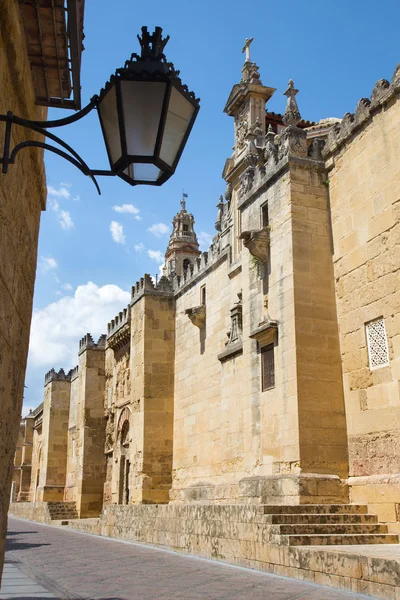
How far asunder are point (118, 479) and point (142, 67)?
2015cm

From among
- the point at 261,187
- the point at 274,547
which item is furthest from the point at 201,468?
the point at 274,547

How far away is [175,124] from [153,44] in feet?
1.46

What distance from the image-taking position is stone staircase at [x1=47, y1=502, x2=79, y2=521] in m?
25.3

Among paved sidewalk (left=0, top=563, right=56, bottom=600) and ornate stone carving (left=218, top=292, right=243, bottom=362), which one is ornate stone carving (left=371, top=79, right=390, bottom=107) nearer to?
ornate stone carving (left=218, top=292, right=243, bottom=362)

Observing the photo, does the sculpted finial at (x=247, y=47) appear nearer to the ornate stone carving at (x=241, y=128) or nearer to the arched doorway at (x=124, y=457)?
the ornate stone carving at (x=241, y=128)

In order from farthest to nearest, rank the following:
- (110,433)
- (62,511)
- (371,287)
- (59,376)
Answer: (59,376)
(62,511)
(110,433)
(371,287)

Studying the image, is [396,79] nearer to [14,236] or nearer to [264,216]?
[264,216]

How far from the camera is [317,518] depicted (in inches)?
340

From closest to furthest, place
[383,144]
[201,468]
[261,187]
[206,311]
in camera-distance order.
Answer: [383,144]
[261,187]
[201,468]
[206,311]

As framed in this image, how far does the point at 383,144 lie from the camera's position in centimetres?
1005

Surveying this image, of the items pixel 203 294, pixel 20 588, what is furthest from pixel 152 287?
pixel 20 588

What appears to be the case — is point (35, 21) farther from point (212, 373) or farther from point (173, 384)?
point (173, 384)

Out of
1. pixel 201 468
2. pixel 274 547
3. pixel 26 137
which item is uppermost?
pixel 26 137

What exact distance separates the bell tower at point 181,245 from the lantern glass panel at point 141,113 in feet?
147
